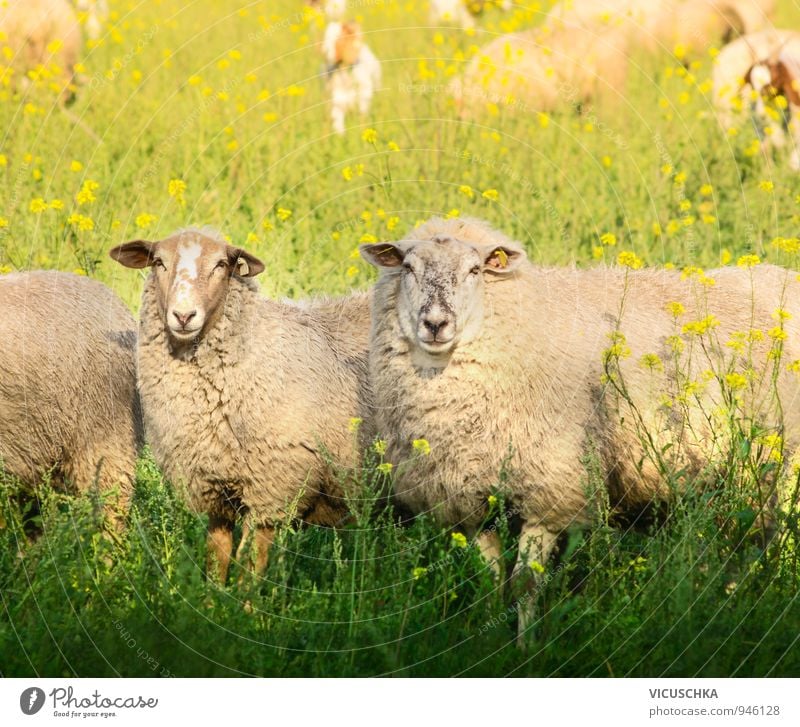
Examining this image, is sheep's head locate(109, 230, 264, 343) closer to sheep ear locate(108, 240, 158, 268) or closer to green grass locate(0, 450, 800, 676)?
sheep ear locate(108, 240, 158, 268)

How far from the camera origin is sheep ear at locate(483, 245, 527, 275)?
5578 millimetres

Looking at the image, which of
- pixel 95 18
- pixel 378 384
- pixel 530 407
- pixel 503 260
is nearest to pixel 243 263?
pixel 378 384

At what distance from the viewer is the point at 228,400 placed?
582cm

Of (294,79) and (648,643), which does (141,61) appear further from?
(648,643)

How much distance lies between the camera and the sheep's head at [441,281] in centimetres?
526

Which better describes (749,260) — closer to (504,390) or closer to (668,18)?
(504,390)

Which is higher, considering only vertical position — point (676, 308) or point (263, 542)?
point (676, 308)

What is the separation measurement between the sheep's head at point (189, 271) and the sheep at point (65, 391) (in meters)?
0.56

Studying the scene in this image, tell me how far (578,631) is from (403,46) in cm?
909

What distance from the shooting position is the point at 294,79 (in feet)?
38.7

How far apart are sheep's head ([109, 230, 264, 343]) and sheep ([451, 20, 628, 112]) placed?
4851mm

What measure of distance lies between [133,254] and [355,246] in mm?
2509

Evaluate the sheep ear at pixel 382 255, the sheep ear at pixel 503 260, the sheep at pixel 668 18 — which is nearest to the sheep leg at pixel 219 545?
the sheep ear at pixel 382 255
